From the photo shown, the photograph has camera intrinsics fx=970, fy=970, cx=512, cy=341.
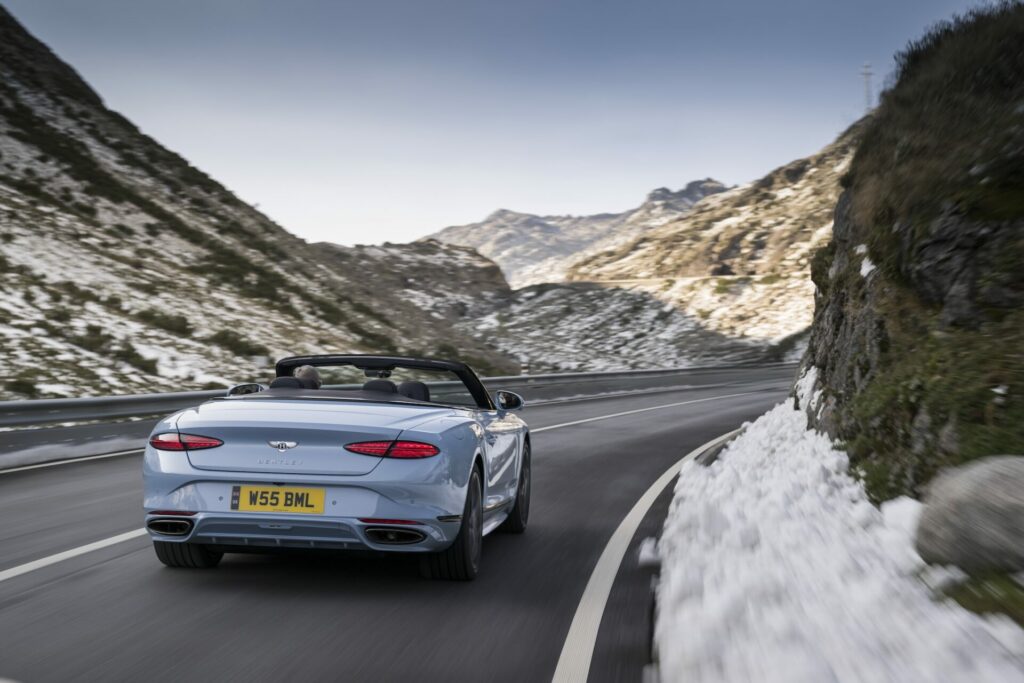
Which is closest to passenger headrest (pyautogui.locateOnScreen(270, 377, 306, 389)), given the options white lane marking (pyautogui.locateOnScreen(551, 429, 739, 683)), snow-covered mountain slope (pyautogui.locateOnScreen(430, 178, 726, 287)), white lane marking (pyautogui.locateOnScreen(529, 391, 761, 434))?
white lane marking (pyautogui.locateOnScreen(551, 429, 739, 683))

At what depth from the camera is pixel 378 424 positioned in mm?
5156

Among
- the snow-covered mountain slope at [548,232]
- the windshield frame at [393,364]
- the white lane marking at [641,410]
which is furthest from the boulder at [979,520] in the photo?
the snow-covered mountain slope at [548,232]

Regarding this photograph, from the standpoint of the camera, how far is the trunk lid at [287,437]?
195 inches

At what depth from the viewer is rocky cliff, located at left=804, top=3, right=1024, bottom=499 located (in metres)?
6.25

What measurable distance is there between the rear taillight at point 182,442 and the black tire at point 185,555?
695 mm

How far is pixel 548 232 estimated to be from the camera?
18875cm

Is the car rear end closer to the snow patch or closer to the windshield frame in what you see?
the windshield frame

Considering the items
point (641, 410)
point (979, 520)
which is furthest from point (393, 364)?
point (641, 410)

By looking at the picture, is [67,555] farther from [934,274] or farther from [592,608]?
[934,274]

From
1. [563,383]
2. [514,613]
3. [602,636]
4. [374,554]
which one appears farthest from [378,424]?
[563,383]

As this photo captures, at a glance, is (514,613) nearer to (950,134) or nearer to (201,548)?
(201,548)

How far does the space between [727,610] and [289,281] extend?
1116 inches

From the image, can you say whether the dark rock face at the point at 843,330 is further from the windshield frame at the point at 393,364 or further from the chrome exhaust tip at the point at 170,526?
the chrome exhaust tip at the point at 170,526

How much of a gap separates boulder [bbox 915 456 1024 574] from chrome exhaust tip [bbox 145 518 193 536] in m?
3.66
